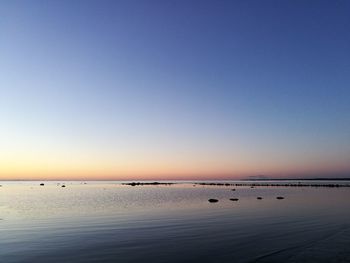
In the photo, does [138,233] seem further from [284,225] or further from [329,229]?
[329,229]

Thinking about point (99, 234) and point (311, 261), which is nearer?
point (311, 261)

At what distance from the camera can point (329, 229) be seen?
102 feet

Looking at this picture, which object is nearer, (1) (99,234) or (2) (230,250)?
(2) (230,250)

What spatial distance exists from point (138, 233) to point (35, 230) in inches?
410

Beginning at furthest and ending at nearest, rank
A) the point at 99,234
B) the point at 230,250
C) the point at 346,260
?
the point at 99,234, the point at 230,250, the point at 346,260

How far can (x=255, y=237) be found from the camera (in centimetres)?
2739

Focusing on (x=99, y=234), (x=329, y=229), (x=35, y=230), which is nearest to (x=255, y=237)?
(x=329, y=229)

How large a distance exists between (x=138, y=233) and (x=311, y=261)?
1598cm

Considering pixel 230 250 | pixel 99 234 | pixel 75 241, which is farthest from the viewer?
pixel 99 234

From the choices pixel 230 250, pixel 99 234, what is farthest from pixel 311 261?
pixel 99 234

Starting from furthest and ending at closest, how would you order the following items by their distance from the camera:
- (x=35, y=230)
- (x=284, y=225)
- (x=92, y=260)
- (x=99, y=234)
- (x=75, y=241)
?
(x=284, y=225), (x=35, y=230), (x=99, y=234), (x=75, y=241), (x=92, y=260)

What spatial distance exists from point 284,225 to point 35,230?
25565 millimetres

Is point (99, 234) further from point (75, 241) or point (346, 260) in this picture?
point (346, 260)

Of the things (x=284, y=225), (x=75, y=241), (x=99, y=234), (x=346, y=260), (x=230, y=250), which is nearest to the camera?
(x=346, y=260)
